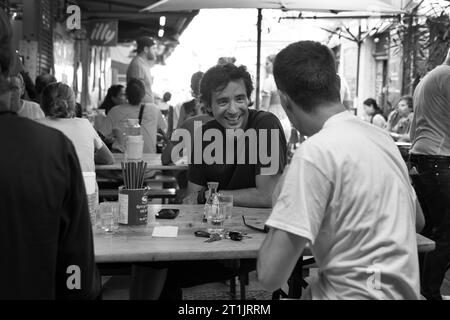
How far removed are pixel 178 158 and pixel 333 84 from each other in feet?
10.5

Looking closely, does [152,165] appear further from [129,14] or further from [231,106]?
[129,14]

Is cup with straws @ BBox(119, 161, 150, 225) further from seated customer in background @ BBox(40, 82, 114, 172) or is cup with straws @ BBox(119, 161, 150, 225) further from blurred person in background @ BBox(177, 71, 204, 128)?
blurred person in background @ BBox(177, 71, 204, 128)

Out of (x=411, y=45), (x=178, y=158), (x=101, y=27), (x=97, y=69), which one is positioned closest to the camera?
(x=178, y=158)

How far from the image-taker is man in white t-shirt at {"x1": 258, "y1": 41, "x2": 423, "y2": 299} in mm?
1646

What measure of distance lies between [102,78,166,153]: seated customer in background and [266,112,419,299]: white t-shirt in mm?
4425

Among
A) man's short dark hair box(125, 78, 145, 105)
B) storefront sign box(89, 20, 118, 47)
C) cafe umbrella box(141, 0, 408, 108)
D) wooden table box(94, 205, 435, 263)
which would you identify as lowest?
wooden table box(94, 205, 435, 263)

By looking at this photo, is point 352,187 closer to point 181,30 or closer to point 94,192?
point 94,192

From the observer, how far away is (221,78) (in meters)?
3.18

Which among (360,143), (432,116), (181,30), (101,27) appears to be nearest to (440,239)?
(432,116)

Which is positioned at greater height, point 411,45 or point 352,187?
point 411,45

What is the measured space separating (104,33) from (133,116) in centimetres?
506

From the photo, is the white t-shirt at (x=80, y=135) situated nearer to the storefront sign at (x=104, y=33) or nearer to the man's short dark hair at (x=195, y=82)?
the man's short dark hair at (x=195, y=82)

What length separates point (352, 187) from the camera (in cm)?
166

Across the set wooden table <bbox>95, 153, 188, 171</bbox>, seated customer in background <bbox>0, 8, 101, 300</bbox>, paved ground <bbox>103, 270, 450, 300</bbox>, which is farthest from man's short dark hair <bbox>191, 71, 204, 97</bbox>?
seated customer in background <bbox>0, 8, 101, 300</bbox>
